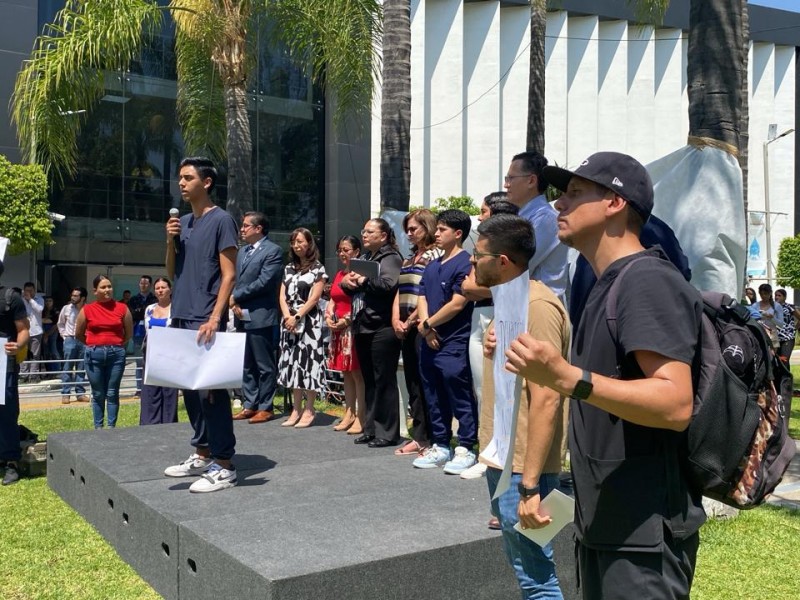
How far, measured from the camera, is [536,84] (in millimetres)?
15375

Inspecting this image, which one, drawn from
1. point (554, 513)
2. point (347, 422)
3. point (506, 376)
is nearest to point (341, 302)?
point (347, 422)

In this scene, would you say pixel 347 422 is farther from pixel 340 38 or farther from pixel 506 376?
pixel 340 38

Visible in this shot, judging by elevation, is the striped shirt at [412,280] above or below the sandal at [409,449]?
above

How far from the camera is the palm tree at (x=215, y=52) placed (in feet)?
A: 37.9

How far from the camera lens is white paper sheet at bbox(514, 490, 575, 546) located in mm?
2469

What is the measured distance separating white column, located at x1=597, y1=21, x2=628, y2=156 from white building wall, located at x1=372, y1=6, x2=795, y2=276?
4cm

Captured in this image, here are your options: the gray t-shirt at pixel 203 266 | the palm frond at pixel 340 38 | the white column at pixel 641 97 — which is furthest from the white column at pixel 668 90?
the gray t-shirt at pixel 203 266

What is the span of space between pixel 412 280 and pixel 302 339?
70.9 inches

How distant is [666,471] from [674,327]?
388mm

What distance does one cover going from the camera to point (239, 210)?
12516 mm

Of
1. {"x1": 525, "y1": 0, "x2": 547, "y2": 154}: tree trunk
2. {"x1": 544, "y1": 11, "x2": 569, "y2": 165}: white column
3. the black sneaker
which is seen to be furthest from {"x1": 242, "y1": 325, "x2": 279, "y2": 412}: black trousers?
{"x1": 544, "y1": 11, "x2": 569, "y2": 165}: white column

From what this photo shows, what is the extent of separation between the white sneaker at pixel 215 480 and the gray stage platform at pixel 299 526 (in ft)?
0.22

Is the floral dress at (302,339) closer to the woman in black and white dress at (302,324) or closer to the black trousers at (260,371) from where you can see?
the woman in black and white dress at (302,324)

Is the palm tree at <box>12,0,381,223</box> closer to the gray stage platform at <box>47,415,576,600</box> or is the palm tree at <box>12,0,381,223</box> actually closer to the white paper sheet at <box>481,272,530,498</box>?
the gray stage platform at <box>47,415,576,600</box>
